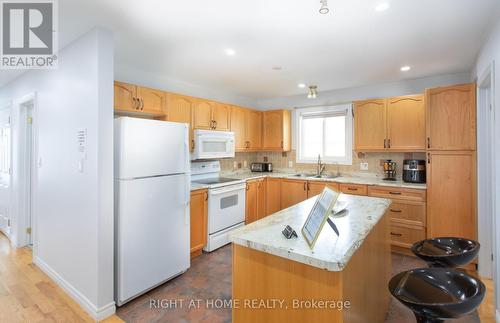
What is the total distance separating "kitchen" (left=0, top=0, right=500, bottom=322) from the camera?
146cm

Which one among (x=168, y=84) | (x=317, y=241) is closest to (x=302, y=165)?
(x=168, y=84)

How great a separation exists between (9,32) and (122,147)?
135 centimetres

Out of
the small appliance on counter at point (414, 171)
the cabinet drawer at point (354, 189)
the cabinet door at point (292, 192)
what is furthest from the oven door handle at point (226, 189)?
the small appliance on counter at point (414, 171)

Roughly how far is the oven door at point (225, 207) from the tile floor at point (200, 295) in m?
0.46

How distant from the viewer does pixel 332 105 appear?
180 inches

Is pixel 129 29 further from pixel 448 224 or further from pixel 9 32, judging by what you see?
pixel 448 224

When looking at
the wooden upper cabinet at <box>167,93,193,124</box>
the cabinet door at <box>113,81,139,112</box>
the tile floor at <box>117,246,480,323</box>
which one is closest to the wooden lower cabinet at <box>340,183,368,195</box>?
the tile floor at <box>117,246,480,323</box>

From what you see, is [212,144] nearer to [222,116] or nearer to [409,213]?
[222,116]

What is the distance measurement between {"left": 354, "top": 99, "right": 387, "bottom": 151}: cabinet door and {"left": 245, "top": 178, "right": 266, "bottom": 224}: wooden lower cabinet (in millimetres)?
1669

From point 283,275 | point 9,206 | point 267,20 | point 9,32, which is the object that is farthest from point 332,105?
point 9,206

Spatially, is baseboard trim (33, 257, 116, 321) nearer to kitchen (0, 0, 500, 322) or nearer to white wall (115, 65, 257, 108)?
kitchen (0, 0, 500, 322)

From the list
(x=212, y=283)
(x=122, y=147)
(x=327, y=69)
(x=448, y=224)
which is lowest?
(x=212, y=283)

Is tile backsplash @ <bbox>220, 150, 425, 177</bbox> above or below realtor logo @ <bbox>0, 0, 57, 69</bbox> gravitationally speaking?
below

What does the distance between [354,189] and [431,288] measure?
2402 millimetres
